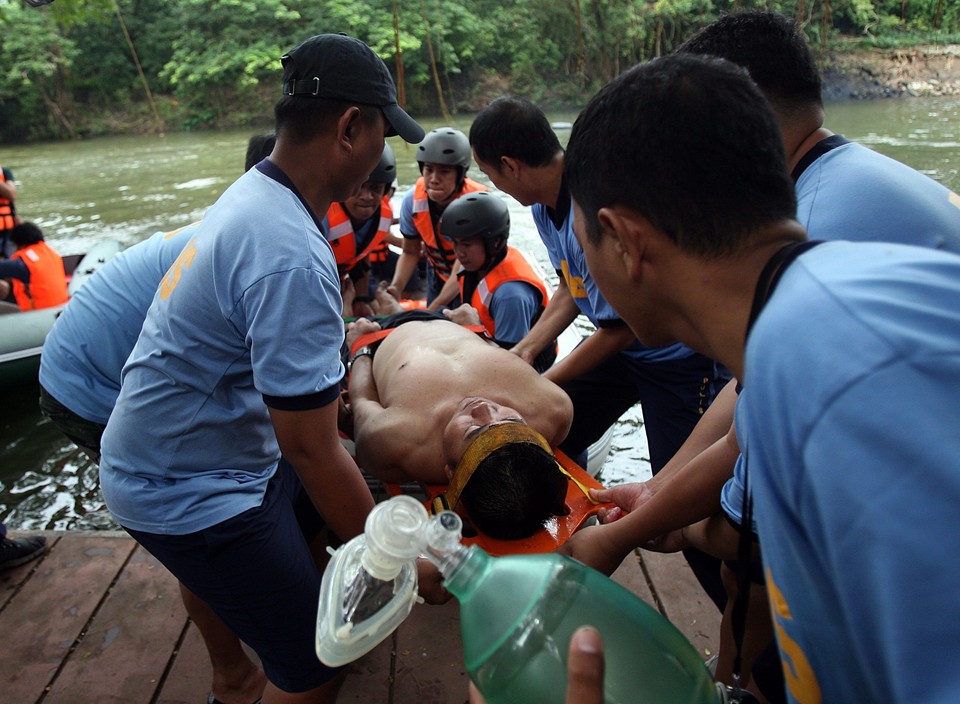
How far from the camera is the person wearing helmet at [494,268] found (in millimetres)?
3678

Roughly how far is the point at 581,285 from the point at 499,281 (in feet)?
3.10

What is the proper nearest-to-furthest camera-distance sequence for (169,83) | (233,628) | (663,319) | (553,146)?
(663,319), (233,628), (553,146), (169,83)

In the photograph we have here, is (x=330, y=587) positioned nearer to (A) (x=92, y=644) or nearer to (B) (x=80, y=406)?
(B) (x=80, y=406)

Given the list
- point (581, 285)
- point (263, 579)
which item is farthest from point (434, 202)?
point (263, 579)

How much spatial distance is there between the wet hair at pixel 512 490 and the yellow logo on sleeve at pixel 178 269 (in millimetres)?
1020

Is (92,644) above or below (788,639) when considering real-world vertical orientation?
below

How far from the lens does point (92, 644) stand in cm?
237

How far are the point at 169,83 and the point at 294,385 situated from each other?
102ft

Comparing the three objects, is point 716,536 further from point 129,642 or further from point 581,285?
point 129,642

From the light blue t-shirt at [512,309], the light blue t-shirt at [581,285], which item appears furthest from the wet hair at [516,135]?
the light blue t-shirt at [512,309]

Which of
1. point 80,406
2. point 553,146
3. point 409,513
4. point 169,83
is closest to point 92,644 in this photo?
point 80,406

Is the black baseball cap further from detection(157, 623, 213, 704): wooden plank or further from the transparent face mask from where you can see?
detection(157, 623, 213, 704): wooden plank

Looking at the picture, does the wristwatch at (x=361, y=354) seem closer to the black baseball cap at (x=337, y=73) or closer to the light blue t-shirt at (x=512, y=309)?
the light blue t-shirt at (x=512, y=309)

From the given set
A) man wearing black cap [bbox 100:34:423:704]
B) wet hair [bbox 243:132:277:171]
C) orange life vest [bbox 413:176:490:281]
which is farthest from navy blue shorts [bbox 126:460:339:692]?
orange life vest [bbox 413:176:490:281]
